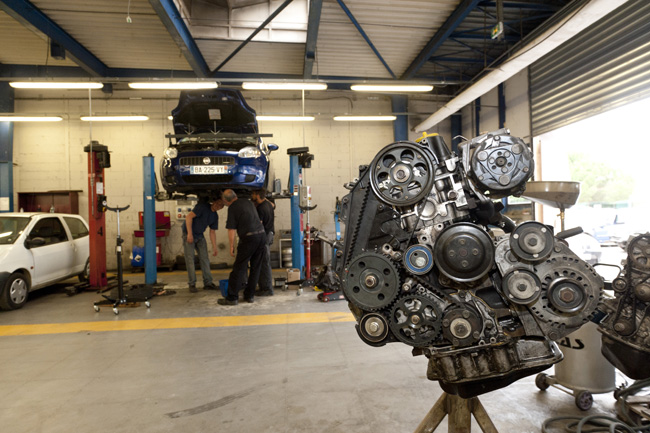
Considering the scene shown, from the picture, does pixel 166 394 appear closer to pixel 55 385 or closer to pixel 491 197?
pixel 55 385

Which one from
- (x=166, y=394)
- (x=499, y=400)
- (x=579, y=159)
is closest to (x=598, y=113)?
(x=499, y=400)

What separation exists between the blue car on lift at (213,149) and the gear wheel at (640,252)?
4546 millimetres

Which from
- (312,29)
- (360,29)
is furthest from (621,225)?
(312,29)

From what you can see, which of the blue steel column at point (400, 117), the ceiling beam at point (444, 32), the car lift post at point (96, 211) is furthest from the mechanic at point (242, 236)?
the blue steel column at point (400, 117)

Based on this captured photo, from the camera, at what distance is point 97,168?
6.49 meters

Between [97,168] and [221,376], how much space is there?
5420 millimetres

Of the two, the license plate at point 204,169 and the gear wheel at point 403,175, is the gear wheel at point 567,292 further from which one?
the license plate at point 204,169

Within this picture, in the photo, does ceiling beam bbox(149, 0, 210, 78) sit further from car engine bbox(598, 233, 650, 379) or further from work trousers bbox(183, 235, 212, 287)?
car engine bbox(598, 233, 650, 379)

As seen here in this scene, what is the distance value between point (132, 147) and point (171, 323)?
6984 millimetres

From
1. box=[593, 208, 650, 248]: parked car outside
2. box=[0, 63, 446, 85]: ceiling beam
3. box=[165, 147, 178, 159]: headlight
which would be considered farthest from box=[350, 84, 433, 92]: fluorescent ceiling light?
box=[593, 208, 650, 248]: parked car outside

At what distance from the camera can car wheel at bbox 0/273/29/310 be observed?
16.3ft

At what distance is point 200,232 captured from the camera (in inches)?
244

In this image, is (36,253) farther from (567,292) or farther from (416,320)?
(567,292)

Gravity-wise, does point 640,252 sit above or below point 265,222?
below
